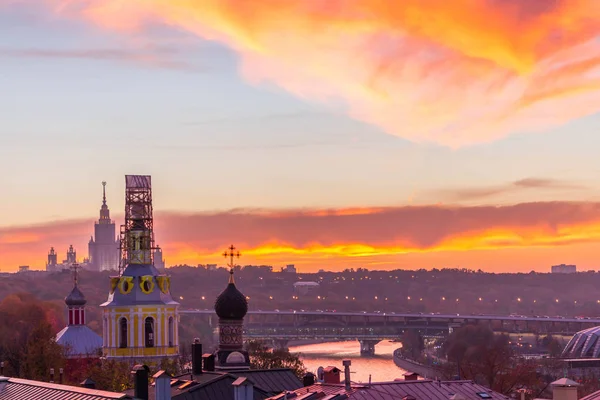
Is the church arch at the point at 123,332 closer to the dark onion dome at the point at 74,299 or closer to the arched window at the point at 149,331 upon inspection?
the arched window at the point at 149,331

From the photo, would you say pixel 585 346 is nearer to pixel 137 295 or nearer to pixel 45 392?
pixel 137 295

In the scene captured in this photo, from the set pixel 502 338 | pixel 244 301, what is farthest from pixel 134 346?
pixel 502 338

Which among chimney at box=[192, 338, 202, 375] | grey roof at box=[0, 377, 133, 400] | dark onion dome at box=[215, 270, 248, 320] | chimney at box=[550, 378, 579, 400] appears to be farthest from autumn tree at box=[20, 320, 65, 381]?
chimney at box=[550, 378, 579, 400]

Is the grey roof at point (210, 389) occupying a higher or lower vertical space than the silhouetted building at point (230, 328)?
lower

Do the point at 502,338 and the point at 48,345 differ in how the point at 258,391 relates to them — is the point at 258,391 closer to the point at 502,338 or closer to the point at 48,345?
the point at 48,345

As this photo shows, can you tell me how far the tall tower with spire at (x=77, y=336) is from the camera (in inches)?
4385

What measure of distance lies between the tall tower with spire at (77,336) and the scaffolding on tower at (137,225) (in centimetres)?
565

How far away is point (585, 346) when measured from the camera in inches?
6540

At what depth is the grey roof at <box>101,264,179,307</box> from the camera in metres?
107

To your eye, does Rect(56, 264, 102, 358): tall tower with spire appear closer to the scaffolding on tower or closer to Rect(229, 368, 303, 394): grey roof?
the scaffolding on tower

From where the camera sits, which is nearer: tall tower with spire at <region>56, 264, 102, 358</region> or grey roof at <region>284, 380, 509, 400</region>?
grey roof at <region>284, 380, 509, 400</region>

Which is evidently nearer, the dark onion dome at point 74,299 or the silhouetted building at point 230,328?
the silhouetted building at point 230,328

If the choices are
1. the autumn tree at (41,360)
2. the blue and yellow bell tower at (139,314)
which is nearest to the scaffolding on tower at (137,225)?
the blue and yellow bell tower at (139,314)

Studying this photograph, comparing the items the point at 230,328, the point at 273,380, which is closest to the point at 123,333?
the point at 230,328
